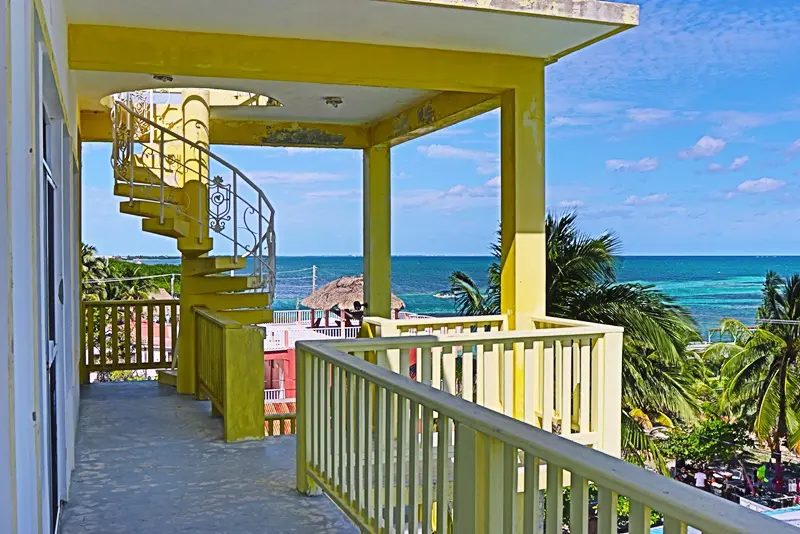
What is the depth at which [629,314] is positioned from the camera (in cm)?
1169

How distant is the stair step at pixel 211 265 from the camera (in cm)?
750

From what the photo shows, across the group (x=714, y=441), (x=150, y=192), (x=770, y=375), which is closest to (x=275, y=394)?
(x=714, y=441)

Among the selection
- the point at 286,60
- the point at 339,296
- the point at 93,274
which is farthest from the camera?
the point at 339,296

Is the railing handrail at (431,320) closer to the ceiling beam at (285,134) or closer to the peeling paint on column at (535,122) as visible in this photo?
the peeling paint on column at (535,122)

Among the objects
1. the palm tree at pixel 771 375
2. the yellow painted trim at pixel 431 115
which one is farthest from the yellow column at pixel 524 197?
Result: the palm tree at pixel 771 375

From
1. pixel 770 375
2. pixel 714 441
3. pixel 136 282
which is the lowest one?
pixel 714 441

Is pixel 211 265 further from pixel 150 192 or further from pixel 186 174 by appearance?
pixel 186 174

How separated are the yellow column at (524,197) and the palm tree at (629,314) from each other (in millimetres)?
5116

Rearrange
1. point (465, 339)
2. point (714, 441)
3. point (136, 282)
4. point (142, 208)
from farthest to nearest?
point (136, 282)
point (714, 441)
point (142, 208)
point (465, 339)

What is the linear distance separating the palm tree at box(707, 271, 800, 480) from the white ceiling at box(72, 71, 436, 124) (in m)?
14.4

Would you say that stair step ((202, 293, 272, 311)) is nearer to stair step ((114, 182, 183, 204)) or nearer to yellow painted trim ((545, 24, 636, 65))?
stair step ((114, 182, 183, 204))

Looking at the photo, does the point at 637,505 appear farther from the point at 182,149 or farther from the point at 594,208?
the point at 594,208

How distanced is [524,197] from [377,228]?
10.5 ft

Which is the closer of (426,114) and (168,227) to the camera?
(168,227)
